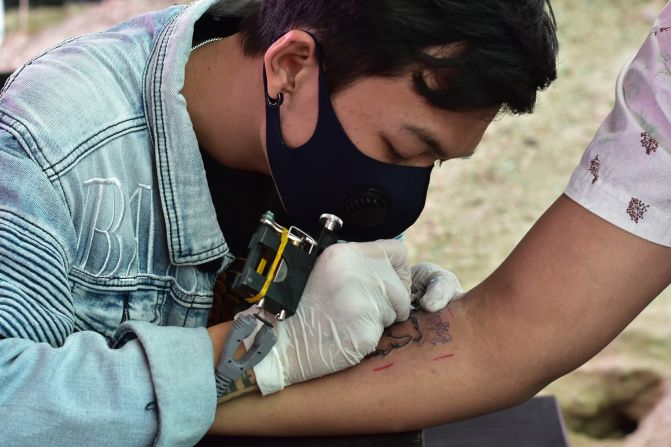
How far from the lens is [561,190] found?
12.8ft

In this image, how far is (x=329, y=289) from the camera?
145 cm

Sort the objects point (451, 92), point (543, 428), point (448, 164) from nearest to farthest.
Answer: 1. point (451, 92)
2. point (543, 428)
3. point (448, 164)

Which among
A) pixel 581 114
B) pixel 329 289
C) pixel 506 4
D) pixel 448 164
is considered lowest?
pixel 448 164

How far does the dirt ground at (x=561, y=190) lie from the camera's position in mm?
2854

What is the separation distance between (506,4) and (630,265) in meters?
0.49

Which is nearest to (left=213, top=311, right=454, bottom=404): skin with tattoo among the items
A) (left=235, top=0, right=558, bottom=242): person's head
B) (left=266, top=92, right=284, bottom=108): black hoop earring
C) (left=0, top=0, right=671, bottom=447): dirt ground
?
(left=235, top=0, right=558, bottom=242): person's head

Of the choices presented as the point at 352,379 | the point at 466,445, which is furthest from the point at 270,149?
the point at 466,445

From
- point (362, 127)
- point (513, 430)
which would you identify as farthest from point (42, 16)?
point (513, 430)

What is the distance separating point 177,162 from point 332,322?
1.38 feet

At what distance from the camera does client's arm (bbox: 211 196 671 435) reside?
140 centimetres

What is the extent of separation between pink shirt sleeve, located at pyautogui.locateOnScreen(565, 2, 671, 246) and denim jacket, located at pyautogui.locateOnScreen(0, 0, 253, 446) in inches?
26.8

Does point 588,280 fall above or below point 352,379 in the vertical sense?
above

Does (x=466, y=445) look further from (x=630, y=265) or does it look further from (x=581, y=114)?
(x=581, y=114)

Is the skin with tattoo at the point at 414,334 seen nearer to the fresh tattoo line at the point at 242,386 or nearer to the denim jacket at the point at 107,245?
the fresh tattoo line at the point at 242,386
